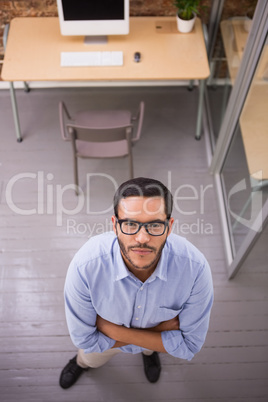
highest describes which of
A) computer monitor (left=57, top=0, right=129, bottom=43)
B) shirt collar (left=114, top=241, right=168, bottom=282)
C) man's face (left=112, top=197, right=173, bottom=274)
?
man's face (left=112, top=197, right=173, bottom=274)

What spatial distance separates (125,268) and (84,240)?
1687 millimetres

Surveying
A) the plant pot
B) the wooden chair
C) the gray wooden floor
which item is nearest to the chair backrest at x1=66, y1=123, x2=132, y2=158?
the wooden chair

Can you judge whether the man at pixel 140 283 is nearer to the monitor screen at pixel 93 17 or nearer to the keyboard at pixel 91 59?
the keyboard at pixel 91 59

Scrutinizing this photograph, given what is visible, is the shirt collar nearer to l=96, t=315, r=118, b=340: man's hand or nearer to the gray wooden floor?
l=96, t=315, r=118, b=340: man's hand

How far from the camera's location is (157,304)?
1884 millimetres

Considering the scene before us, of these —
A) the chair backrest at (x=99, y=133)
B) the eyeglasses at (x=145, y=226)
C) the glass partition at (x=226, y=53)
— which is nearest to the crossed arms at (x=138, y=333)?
the eyeglasses at (x=145, y=226)

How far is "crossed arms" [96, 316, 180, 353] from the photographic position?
1.98 metres

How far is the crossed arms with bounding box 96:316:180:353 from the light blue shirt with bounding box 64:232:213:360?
2 cm

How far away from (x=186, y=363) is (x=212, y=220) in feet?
3.67

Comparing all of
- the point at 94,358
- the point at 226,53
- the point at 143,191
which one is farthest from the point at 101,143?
the point at 143,191

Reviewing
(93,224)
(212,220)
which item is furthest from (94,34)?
(212,220)

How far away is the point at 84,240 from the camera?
3.37 meters

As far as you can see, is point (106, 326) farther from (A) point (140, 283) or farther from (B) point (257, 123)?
(B) point (257, 123)

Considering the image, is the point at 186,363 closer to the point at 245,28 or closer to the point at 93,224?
the point at 93,224
